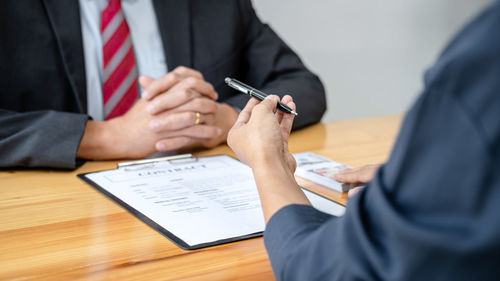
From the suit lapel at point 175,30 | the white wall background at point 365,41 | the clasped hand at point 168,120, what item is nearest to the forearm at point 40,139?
the clasped hand at point 168,120

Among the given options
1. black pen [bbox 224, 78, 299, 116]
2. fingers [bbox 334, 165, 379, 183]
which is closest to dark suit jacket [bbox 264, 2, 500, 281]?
black pen [bbox 224, 78, 299, 116]

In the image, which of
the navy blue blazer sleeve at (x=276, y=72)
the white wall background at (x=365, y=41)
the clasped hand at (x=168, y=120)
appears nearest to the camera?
the clasped hand at (x=168, y=120)

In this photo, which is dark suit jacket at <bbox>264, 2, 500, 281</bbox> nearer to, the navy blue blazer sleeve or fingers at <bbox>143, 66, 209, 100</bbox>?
fingers at <bbox>143, 66, 209, 100</bbox>

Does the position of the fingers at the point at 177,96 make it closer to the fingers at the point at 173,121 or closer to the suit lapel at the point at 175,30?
the fingers at the point at 173,121

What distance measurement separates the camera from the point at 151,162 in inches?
44.2

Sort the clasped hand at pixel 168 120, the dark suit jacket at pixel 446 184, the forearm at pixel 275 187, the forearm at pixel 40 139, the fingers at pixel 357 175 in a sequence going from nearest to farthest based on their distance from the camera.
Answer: the dark suit jacket at pixel 446 184 < the forearm at pixel 275 187 < the fingers at pixel 357 175 < the forearm at pixel 40 139 < the clasped hand at pixel 168 120

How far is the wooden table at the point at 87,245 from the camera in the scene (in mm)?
677

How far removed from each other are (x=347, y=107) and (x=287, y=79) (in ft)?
6.01

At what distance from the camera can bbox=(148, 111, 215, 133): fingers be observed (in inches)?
47.8

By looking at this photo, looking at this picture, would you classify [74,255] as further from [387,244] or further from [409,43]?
[409,43]

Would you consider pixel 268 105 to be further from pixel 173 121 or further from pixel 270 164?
pixel 173 121

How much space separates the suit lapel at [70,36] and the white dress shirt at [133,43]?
61 mm

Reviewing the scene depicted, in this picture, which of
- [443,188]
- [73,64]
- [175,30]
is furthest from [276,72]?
[443,188]

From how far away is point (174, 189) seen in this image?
95cm
